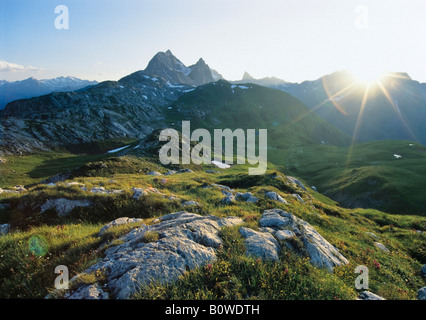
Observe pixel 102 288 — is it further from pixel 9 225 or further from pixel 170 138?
pixel 170 138

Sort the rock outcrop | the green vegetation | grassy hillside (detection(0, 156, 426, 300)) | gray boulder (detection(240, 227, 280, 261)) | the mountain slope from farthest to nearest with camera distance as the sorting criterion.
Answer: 1. the mountain slope
2. the green vegetation
3. the rock outcrop
4. gray boulder (detection(240, 227, 280, 261))
5. grassy hillside (detection(0, 156, 426, 300))

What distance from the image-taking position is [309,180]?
82.2 m

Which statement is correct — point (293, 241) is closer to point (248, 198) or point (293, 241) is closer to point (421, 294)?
point (421, 294)

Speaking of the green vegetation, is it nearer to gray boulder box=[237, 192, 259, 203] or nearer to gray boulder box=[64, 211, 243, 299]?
gray boulder box=[237, 192, 259, 203]

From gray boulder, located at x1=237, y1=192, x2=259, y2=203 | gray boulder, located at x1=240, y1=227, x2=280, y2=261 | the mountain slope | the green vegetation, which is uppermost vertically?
the mountain slope

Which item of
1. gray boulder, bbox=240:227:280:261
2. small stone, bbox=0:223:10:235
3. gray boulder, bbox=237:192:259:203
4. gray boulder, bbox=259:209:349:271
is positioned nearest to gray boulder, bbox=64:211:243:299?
gray boulder, bbox=240:227:280:261

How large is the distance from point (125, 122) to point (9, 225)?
177754 millimetres

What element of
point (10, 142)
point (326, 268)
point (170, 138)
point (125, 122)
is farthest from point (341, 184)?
point (125, 122)

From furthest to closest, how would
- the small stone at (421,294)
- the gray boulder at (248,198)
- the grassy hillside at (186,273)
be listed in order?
the gray boulder at (248,198)
the small stone at (421,294)
the grassy hillside at (186,273)

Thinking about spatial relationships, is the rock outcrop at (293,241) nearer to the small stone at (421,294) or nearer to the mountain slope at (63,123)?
the small stone at (421,294)

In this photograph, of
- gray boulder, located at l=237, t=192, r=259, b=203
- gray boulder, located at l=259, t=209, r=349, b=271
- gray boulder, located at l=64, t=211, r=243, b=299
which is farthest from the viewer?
gray boulder, located at l=237, t=192, r=259, b=203

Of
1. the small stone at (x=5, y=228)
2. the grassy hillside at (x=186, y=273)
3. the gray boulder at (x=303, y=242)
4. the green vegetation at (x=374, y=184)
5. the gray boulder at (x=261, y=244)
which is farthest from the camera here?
the green vegetation at (x=374, y=184)

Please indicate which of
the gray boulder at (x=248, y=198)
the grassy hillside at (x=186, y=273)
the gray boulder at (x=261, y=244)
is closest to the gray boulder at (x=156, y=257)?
the grassy hillside at (x=186, y=273)

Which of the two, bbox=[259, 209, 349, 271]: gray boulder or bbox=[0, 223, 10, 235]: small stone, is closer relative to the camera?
bbox=[259, 209, 349, 271]: gray boulder
